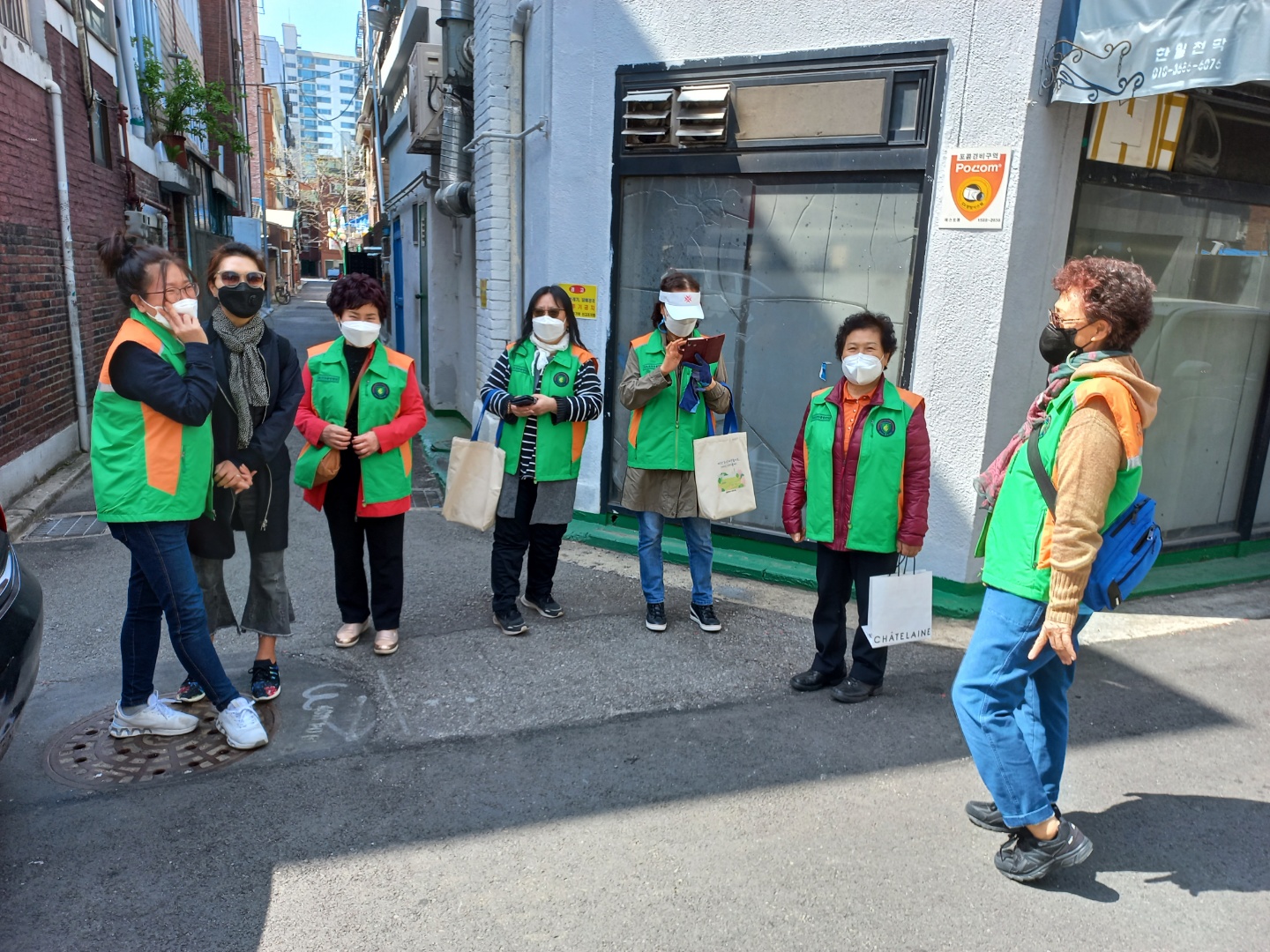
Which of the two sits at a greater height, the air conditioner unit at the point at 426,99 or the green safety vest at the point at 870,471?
the air conditioner unit at the point at 426,99

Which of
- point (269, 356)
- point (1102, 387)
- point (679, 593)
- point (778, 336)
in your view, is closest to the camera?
point (1102, 387)

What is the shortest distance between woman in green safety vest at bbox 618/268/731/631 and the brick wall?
503 cm

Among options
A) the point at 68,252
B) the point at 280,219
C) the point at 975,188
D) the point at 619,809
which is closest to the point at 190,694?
the point at 619,809

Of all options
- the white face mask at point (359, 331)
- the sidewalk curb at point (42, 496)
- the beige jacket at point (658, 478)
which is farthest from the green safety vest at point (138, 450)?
the sidewalk curb at point (42, 496)

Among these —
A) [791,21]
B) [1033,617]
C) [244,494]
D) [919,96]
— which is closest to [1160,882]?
[1033,617]

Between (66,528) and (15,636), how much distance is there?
4.14 metres

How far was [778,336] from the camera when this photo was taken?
5941 mm

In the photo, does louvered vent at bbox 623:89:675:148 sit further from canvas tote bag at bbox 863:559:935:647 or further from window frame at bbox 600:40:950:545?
canvas tote bag at bbox 863:559:935:647

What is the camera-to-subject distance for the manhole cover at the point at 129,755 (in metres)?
3.40

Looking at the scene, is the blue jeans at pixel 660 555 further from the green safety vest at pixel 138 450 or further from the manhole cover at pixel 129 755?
the green safety vest at pixel 138 450

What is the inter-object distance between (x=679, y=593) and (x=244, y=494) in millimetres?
2660

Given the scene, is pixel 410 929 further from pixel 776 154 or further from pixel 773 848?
pixel 776 154

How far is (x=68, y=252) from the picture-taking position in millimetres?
8469

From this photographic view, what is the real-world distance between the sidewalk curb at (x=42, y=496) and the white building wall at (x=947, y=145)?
4151 millimetres
